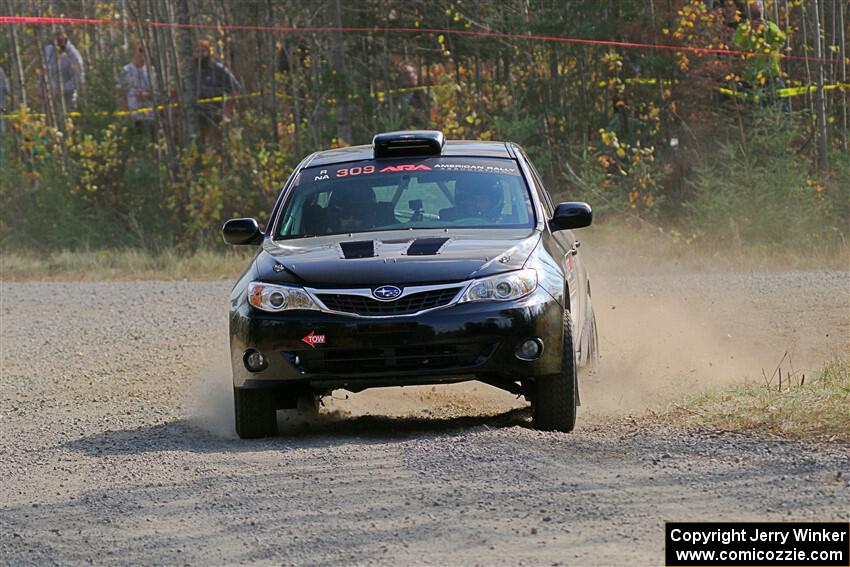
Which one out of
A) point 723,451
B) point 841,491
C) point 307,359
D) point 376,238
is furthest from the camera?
point 376,238

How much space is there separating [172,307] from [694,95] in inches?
380

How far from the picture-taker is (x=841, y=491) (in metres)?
6.49

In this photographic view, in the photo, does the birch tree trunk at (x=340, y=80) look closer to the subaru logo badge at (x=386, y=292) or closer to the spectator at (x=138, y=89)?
the spectator at (x=138, y=89)

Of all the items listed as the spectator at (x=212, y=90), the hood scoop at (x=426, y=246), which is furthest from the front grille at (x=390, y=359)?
the spectator at (x=212, y=90)

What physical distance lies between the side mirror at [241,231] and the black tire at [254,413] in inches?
51.3

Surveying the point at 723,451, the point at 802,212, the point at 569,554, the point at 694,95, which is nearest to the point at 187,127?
the point at 694,95

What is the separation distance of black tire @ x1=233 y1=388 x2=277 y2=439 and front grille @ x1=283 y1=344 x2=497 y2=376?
412 mm

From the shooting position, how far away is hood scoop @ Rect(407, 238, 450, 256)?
855 cm

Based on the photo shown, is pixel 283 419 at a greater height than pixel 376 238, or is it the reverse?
pixel 376 238

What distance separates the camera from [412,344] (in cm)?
826

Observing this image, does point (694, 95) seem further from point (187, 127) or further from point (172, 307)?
point (172, 307)

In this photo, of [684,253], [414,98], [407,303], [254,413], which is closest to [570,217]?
[407,303]

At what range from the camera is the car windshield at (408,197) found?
9.52 m

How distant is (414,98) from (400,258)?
17.9 metres
